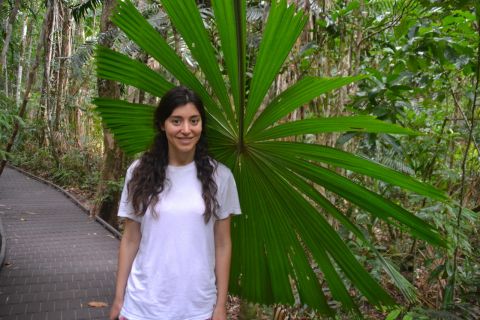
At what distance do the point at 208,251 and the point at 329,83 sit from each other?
77cm

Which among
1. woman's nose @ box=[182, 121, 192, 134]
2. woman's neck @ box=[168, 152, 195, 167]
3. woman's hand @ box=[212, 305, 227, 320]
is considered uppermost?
woman's nose @ box=[182, 121, 192, 134]

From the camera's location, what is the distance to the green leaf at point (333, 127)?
138 cm

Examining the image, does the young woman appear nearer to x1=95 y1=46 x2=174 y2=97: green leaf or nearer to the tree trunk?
x1=95 y1=46 x2=174 y2=97: green leaf

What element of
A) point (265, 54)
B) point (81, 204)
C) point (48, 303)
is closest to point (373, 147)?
point (265, 54)

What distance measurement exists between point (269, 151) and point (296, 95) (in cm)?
25

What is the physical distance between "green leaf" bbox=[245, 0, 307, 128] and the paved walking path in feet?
10.5

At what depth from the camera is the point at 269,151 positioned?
1634mm

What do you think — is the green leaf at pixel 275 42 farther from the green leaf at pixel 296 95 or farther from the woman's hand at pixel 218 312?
the woman's hand at pixel 218 312

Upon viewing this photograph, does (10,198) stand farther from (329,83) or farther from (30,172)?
(329,83)

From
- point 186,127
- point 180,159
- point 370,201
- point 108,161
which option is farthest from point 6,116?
point 370,201

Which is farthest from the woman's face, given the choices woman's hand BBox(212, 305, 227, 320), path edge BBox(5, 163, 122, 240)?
path edge BBox(5, 163, 122, 240)

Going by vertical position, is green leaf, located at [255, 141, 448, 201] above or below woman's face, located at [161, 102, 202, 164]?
→ below

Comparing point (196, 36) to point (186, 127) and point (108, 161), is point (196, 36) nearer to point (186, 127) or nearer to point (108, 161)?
point (186, 127)

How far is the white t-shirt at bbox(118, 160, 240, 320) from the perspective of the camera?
62.3 inches
